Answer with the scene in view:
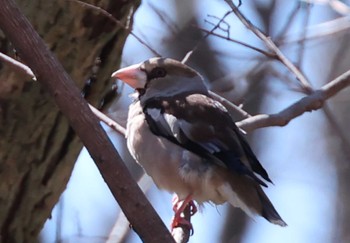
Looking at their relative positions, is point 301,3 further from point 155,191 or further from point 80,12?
point 155,191

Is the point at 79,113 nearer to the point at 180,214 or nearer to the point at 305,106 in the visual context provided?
the point at 180,214

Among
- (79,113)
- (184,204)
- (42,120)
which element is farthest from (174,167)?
(79,113)

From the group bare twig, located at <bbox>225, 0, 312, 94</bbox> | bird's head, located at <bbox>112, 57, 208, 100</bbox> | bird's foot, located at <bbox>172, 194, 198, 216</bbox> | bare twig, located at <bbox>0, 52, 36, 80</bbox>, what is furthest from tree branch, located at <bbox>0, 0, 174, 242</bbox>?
bird's head, located at <bbox>112, 57, 208, 100</bbox>

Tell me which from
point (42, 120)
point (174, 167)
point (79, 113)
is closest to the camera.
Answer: point (79, 113)

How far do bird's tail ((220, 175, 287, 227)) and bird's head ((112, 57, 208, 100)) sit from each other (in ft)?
1.83

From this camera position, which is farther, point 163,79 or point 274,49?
point 163,79

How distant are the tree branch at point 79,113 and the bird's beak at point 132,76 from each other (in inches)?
40.4

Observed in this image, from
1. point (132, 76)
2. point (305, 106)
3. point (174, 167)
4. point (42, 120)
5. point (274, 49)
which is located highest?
point (274, 49)

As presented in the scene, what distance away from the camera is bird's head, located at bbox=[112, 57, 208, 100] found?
3820 mm

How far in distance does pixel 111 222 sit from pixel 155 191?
1069 mm

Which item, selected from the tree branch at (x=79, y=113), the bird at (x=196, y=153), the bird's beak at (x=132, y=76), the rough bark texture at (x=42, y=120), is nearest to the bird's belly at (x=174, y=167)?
the bird at (x=196, y=153)

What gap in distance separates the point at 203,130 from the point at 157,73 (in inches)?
18.0

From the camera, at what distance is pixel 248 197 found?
133 inches

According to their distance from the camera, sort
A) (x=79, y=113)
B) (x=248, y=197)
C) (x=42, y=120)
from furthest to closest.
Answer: (x=42, y=120), (x=248, y=197), (x=79, y=113)
